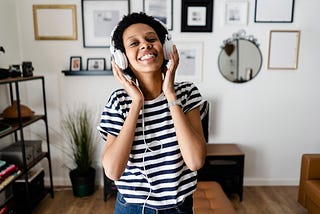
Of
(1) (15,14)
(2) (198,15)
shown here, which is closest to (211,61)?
(2) (198,15)

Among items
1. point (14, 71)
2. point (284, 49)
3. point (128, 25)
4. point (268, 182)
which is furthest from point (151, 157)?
point (268, 182)

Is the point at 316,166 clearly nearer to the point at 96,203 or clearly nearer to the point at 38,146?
the point at 96,203

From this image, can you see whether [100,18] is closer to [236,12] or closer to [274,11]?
[236,12]

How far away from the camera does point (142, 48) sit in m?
0.82

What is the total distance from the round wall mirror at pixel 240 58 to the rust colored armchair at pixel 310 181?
1003 millimetres

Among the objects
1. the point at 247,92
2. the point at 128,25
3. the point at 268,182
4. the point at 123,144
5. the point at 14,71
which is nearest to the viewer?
the point at 123,144

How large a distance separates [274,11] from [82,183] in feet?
8.68

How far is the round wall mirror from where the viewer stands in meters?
2.75

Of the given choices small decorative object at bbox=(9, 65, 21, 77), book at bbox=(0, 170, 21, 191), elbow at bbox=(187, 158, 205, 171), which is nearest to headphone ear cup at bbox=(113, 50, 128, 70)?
elbow at bbox=(187, 158, 205, 171)

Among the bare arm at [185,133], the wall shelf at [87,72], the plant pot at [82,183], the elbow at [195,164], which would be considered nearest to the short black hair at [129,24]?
the bare arm at [185,133]

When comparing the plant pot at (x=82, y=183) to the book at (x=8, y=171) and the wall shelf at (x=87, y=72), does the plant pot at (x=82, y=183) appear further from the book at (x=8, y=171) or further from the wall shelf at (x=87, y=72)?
the wall shelf at (x=87, y=72)

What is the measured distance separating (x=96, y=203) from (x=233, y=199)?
4.57 feet

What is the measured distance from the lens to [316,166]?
227 centimetres

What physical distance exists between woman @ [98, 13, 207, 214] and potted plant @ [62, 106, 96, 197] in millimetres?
1937
